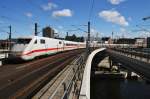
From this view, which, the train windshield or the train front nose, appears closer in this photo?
the train front nose

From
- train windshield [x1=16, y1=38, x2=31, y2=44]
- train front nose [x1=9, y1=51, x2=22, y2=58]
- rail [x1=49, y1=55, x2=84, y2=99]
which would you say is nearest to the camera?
rail [x1=49, y1=55, x2=84, y2=99]

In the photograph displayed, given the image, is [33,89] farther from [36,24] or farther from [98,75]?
[36,24]

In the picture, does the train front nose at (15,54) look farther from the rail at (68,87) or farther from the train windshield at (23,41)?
the rail at (68,87)

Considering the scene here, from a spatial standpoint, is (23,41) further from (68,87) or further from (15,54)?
(68,87)

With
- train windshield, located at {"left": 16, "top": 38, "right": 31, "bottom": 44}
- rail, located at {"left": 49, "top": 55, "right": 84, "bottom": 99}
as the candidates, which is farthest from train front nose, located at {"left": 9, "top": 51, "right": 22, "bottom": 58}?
rail, located at {"left": 49, "top": 55, "right": 84, "bottom": 99}

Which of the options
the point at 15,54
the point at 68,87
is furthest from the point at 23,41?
the point at 68,87

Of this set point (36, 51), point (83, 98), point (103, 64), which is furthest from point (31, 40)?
point (103, 64)

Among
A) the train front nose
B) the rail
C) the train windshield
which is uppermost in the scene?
the train windshield

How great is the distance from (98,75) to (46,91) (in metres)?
44.7

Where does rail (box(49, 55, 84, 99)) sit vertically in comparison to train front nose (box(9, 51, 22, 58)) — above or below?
below

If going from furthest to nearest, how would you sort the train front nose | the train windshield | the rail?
1. the train windshield
2. the train front nose
3. the rail

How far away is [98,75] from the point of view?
58.8m

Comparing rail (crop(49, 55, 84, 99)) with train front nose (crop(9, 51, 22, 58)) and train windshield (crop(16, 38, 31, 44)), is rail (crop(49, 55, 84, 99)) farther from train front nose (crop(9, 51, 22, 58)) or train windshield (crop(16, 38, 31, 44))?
train windshield (crop(16, 38, 31, 44))

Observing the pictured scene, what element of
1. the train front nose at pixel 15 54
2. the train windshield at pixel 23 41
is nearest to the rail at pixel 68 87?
the train front nose at pixel 15 54
